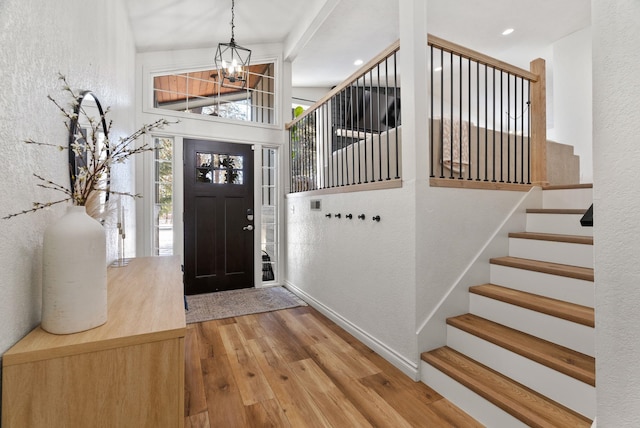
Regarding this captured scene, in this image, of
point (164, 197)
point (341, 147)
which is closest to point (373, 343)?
Answer: point (341, 147)

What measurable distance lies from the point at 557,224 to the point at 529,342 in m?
1.18

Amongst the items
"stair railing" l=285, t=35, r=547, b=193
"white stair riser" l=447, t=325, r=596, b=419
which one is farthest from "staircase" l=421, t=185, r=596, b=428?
"stair railing" l=285, t=35, r=547, b=193

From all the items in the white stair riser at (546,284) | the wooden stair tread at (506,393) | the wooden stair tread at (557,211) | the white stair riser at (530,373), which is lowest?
the wooden stair tread at (506,393)

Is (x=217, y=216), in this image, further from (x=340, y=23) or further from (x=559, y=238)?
(x=559, y=238)

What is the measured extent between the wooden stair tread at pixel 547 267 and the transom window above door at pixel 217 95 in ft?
11.2

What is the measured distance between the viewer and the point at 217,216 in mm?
3969

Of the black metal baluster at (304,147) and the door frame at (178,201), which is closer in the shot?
the door frame at (178,201)

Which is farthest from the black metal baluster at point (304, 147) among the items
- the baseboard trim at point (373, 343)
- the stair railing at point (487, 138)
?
the stair railing at point (487, 138)

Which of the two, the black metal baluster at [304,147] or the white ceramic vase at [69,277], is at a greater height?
the black metal baluster at [304,147]

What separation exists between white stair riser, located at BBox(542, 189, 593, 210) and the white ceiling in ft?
7.69

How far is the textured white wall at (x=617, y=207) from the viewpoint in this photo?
29.5 inches

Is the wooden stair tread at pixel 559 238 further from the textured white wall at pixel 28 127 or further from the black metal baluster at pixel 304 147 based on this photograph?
the textured white wall at pixel 28 127

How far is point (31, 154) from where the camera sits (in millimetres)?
963

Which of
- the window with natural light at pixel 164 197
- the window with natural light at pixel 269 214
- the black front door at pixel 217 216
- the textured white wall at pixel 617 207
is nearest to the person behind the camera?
the textured white wall at pixel 617 207
